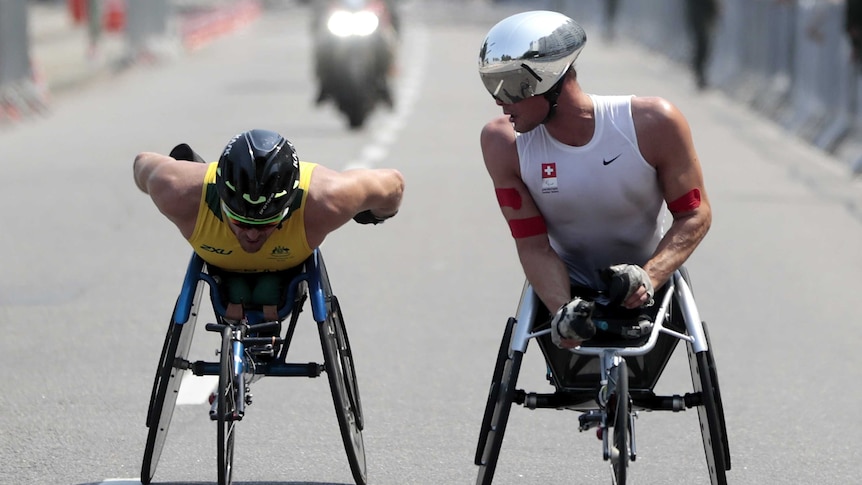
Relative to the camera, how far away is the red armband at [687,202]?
5516mm

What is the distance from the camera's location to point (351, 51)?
19828mm

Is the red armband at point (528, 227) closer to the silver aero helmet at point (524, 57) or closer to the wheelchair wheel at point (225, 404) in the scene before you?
the silver aero helmet at point (524, 57)

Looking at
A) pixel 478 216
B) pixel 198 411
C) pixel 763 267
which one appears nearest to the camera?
pixel 198 411

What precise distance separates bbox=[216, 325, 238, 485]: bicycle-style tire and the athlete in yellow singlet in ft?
1.06

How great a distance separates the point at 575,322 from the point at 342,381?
1060 millimetres

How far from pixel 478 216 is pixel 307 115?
29.4ft

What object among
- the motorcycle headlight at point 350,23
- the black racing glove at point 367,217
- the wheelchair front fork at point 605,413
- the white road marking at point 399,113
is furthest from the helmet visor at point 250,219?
the motorcycle headlight at point 350,23

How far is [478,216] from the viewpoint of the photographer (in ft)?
44.5

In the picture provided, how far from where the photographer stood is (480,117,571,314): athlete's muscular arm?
18.0ft

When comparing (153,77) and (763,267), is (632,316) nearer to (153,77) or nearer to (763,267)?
(763,267)

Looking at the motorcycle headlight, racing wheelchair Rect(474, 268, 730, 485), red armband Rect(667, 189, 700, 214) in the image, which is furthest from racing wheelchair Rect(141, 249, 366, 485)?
the motorcycle headlight

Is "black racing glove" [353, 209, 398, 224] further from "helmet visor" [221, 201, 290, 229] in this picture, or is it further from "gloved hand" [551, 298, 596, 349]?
"gloved hand" [551, 298, 596, 349]

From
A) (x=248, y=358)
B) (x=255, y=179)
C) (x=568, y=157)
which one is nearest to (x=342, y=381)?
(x=248, y=358)

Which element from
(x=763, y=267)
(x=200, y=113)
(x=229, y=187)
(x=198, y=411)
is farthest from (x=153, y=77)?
(x=229, y=187)
